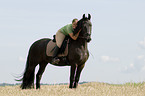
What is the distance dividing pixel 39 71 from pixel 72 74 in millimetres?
1958

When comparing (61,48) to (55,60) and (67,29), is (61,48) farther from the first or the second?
(67,29)

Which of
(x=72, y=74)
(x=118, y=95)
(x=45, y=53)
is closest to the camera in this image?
(x=118, y=95)

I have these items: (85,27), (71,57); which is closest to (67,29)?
(85,27)

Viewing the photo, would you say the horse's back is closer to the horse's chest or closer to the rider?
the rider

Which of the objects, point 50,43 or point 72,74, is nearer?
point 72,74

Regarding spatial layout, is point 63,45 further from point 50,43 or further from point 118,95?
point 118,95

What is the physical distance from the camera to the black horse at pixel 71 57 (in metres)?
8.91

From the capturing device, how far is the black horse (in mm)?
8906

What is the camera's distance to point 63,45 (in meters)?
9.45

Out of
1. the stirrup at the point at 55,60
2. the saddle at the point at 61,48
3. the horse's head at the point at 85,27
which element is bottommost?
the stirrup at the point at 55,60

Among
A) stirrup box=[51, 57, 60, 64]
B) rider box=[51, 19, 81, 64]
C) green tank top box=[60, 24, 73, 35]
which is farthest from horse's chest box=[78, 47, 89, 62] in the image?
stirrup box=[51, 57, 60, 64]

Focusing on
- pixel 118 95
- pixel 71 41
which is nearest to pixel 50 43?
pixel 71 41

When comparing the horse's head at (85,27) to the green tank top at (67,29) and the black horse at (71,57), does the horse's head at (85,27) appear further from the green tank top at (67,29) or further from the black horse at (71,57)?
the green tank top at (67,29)

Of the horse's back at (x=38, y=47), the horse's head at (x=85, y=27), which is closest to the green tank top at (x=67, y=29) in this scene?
the horse's head at (x=85, y=27)
